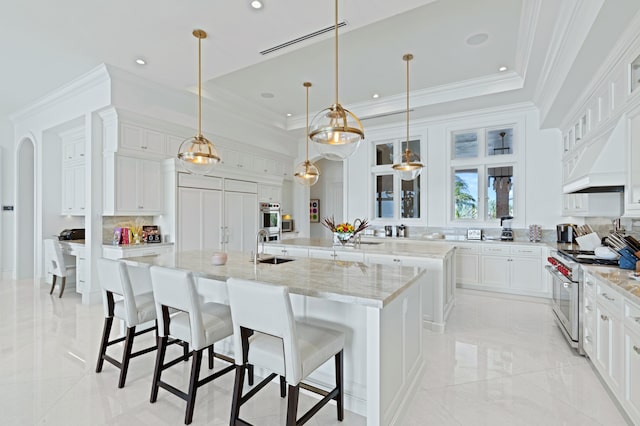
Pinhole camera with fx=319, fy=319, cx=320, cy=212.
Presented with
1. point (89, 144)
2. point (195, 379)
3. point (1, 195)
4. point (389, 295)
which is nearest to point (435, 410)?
point (389, 295)

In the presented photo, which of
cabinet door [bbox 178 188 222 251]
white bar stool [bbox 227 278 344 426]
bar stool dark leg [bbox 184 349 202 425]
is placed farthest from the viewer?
cabinet door [bbox 178 188 222 251]

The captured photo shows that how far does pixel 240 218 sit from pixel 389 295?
4.93 metres

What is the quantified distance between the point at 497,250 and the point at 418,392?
3667 mm

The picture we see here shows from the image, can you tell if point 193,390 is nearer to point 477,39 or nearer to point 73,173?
point 477,39

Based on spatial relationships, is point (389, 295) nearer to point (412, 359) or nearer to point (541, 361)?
point (412, 359)

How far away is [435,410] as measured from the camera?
222cm

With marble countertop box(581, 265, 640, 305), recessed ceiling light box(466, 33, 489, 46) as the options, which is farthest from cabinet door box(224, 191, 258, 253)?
marble countertop box(581, 265, 640, 305)

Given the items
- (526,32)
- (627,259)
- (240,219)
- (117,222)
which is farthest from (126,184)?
(627,259)

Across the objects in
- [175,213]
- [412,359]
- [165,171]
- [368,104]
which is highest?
[368,104]

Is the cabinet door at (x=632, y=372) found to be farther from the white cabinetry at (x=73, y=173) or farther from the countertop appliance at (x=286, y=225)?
the white cabinetry at (x=73, y=173)

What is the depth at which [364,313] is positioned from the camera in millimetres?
2223

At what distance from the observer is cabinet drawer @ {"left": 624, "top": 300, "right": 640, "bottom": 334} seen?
1.90 m

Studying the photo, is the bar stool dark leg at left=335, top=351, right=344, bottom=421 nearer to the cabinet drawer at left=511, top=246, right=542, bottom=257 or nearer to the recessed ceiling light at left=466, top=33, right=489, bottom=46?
the recessed ceiling light at left=466, top=33, right=489, bottom=46

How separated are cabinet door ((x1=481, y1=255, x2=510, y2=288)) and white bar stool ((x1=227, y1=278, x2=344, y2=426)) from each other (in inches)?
165
